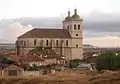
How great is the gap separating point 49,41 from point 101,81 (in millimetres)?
60225

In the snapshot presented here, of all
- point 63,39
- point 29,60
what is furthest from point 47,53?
point 29,60

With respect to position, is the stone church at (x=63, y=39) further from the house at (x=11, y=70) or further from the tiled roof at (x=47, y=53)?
the house at (x=11, y=70)

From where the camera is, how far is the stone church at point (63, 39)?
9894 cm

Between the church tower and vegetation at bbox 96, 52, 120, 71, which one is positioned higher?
the church tower

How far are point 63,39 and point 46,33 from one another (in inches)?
181

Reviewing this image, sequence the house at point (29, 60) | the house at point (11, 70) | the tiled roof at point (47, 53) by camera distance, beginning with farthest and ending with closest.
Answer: the tiled roof at point (47, 53) < the house at point (29, 60) < the house at point (11, 70)

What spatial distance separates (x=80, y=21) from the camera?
3925 inches

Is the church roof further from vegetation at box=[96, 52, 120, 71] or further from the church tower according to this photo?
vegetation at box=[96, 52, 120, 71]

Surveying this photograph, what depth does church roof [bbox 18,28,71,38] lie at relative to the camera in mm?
98931

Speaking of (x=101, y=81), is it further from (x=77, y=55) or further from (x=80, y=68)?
(x=77, y=55)

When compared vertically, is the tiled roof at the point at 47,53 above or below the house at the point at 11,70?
above

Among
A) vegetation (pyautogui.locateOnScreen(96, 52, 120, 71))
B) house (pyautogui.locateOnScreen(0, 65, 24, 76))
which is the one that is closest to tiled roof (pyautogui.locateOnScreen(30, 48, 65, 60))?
vegetation (pyautogui.locateOnScreen(96, 52, 120, 71))

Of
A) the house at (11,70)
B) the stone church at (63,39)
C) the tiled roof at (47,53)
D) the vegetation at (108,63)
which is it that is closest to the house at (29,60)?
the tiled roof at (47,53)

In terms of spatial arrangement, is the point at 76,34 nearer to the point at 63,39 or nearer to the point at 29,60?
the point at 63,39
